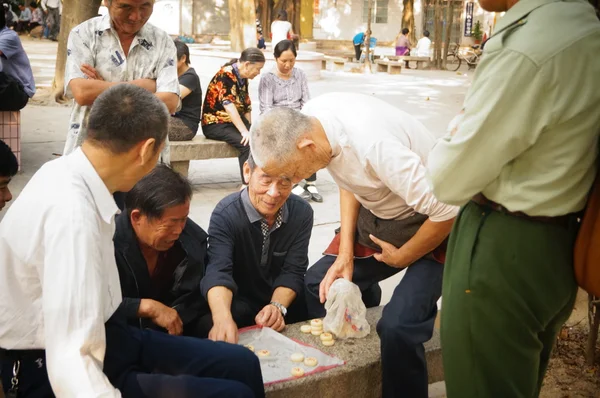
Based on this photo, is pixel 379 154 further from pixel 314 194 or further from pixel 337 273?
pixel 314 194

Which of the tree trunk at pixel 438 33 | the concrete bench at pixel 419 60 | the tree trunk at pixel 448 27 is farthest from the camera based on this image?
the concrete bench at pixel 419 60

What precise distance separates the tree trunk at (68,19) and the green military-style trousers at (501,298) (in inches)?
321

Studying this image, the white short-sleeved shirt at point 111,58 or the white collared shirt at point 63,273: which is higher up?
the white short-sleeved shirt at point 111,58

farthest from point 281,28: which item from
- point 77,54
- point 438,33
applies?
point 77,54

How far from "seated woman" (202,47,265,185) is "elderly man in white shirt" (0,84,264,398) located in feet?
14.4

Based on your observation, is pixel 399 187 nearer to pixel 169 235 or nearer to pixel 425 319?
pixel 425 319

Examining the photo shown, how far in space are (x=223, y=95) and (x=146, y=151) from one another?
4762 mm

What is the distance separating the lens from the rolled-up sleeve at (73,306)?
167 centimetres

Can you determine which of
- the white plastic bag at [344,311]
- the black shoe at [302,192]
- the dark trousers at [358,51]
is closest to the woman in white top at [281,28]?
the dark trousers at [358,51]

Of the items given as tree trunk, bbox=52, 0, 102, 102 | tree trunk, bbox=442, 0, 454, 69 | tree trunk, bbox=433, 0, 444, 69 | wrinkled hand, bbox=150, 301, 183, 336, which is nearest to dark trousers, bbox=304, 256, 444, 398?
wrinkled hand, bbox=150, 301, 183, 336

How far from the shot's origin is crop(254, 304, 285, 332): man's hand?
3014mm

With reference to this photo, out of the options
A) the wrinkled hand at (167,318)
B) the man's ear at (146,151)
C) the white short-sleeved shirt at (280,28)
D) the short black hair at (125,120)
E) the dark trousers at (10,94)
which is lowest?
the wrinkled hand at (167,318)

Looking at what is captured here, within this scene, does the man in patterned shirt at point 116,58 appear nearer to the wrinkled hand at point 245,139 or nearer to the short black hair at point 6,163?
the short black hair at point 6,163

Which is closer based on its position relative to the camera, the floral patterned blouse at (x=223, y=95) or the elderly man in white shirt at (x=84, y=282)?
the elderly man in white shirt at (x=84, y=282)
